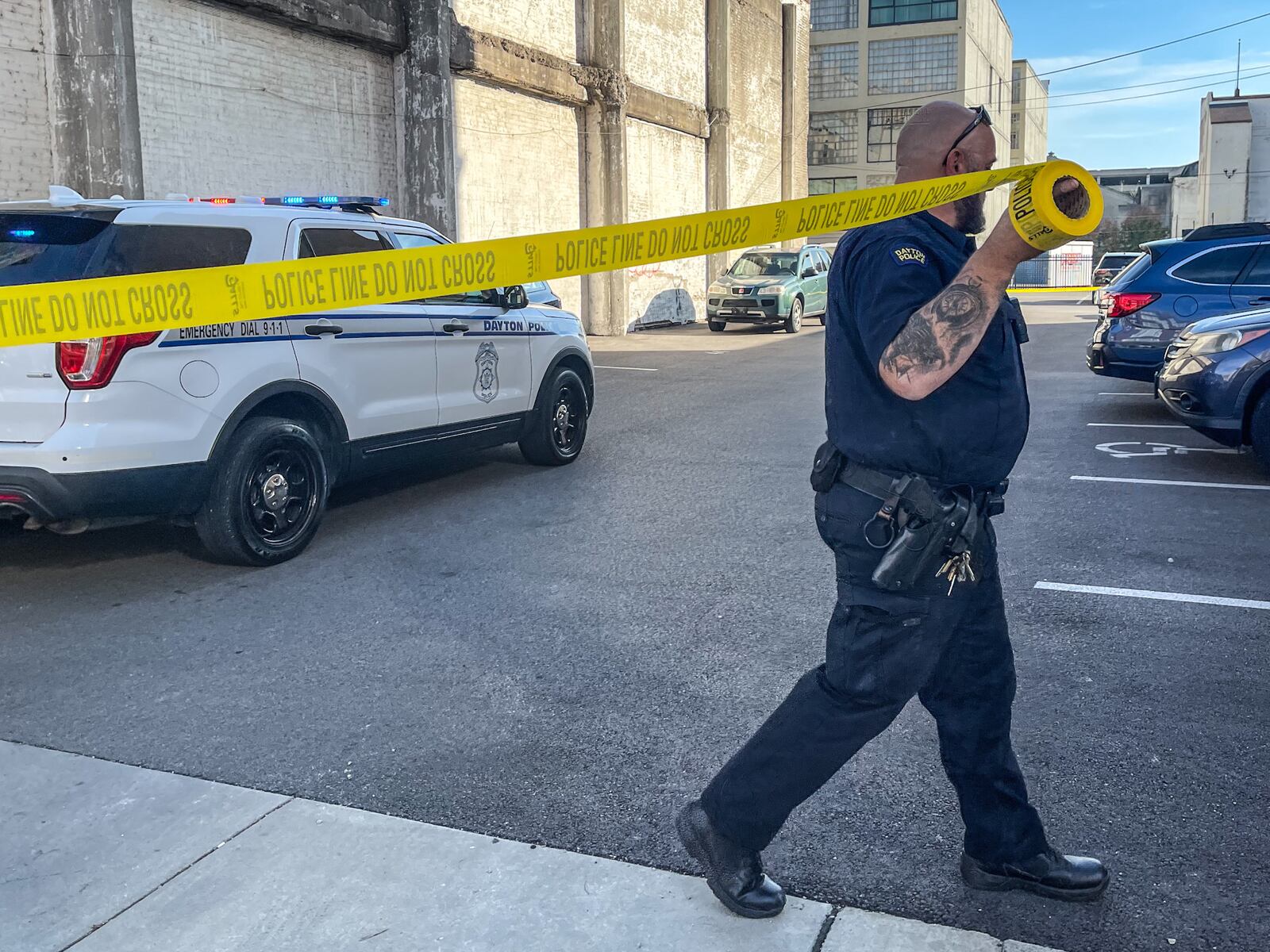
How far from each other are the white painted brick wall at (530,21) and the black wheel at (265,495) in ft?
46.5

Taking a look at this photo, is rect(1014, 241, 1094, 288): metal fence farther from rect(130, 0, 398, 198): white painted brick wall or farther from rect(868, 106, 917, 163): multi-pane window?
rect(130, 0, 398, 198): white painted brick wall

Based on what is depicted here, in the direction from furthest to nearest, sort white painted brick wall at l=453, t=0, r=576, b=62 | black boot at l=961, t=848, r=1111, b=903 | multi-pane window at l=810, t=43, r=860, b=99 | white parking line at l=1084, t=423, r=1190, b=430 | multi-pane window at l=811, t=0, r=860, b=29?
multi-pane window at l=810, t=43, r=860, b=99
multi-pane window at l=811, t=0, r=860, b=29
white painted brick wall at l=453, t=0, r=576, b=62
white parking line at l=1084, t=423, r=1190, b=430
black boot at l=961, t=848, r=1111, b=903

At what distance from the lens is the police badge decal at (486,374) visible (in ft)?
25.3

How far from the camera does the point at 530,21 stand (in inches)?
816

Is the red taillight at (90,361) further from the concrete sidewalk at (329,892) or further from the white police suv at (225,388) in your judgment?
the concrete sidewalk at (329,892)

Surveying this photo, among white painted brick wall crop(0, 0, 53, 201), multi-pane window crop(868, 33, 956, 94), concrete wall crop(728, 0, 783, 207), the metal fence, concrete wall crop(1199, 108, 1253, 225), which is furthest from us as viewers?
concrete wall crop(1199, 108, 1253, 225)

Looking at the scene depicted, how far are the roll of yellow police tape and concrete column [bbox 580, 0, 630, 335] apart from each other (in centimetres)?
2050

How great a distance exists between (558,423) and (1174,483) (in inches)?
172

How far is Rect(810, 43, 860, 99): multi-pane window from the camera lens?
177 ft

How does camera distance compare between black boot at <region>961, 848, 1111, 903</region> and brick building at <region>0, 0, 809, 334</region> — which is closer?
black boot at <region>961, 848, 1111, 903</region>

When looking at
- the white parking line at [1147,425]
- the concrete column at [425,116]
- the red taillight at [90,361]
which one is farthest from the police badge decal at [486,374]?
the concrete column at [425,116]

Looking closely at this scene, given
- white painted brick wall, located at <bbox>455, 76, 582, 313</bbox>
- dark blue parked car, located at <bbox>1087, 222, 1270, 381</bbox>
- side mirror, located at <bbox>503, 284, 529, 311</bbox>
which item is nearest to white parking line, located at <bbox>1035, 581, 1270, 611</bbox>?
side mirror, located at <bbox>503, 284, 529, 311</bbox>

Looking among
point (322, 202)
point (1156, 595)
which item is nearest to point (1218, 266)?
point (1156, 595)

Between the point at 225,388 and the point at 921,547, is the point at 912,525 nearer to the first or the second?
the point at 921,547
